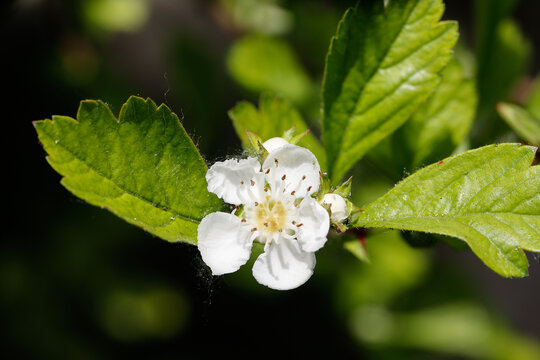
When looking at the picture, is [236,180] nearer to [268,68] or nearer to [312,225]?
[312,225]

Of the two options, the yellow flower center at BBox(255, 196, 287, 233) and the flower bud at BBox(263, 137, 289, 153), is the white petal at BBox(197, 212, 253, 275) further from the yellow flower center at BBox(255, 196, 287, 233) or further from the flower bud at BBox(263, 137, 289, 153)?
the flower bud at BBox(263, 137, 289, 153)

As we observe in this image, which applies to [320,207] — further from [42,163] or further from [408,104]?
[42,163]

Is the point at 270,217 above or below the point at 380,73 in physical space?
below

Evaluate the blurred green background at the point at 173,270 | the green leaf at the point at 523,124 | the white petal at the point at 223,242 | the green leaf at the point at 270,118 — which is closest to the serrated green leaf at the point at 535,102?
the blurred green background at the point at 173,270

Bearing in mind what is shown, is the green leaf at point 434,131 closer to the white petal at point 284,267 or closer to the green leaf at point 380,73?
the green leaf at point 380,73

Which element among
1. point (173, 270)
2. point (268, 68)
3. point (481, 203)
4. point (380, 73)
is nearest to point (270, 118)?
point (380, 73)

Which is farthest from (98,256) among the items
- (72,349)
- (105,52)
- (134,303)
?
(105,52)
